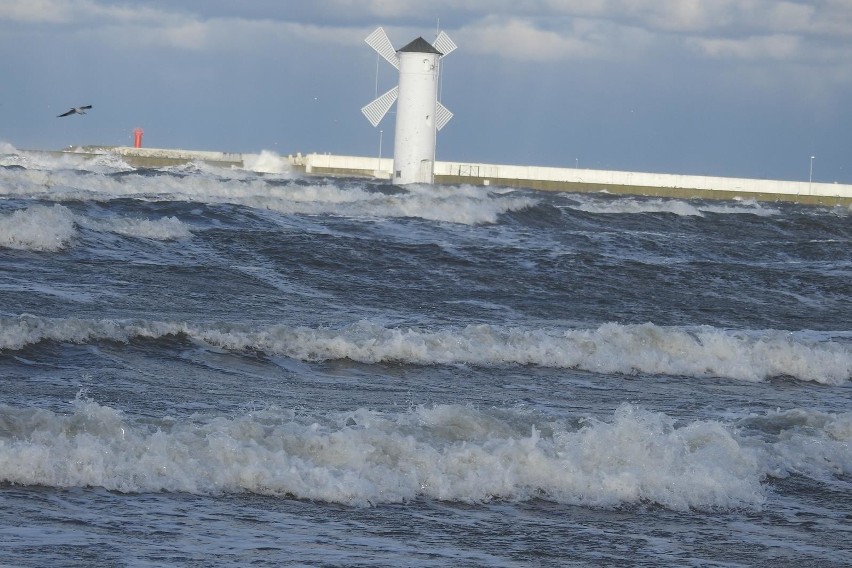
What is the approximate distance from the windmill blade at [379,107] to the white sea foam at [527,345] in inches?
1127

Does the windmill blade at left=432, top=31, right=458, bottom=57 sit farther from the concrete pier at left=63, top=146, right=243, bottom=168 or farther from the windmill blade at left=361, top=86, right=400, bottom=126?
the concrete pier at left=63, top=146, right=243, bottom=168

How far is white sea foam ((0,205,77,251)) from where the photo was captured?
1514 cm

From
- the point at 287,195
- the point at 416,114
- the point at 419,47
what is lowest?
the point at 287,195

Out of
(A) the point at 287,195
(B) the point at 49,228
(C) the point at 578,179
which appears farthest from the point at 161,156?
(B) the point at 49,228

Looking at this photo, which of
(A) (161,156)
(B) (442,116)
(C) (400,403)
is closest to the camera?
(C) (400,403)

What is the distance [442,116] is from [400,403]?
3026 cm

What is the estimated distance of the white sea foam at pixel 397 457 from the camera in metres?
5.60

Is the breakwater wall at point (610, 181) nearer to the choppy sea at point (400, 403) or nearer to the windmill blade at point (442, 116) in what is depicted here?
the windmill blade at point (442, 116)

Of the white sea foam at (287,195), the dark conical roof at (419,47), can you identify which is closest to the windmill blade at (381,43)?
the dark conical roof at (419,47)

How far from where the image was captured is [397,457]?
20.1 ft

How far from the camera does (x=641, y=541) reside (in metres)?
5.30

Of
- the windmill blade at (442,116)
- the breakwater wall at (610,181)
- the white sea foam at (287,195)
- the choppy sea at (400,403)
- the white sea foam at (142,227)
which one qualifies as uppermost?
the windmill blade at (442,116)

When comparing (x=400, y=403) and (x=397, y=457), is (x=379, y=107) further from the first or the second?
(x=397, y=457)

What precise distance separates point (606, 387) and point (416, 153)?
84.2 feet
